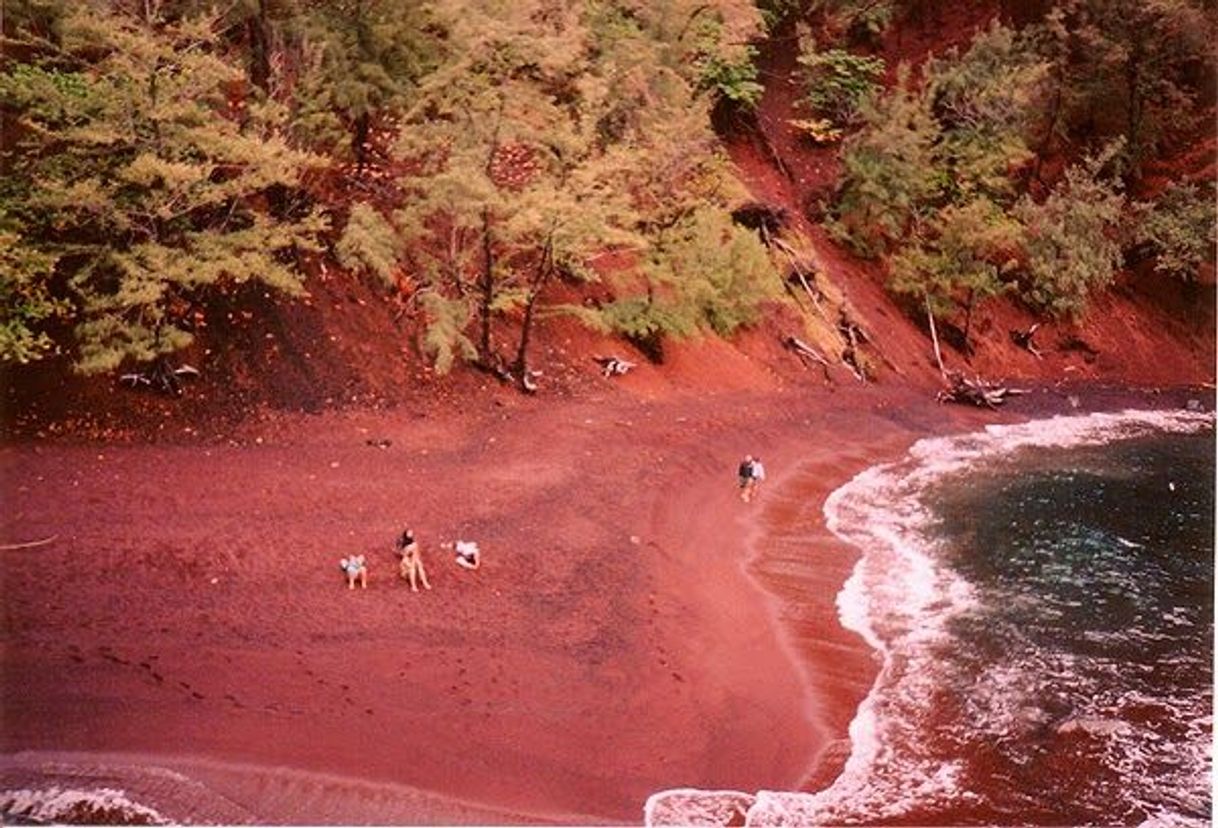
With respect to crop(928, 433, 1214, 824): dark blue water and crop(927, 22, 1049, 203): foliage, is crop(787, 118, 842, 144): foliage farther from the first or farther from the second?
crop(928, 433, 1214, 824): dark blue water

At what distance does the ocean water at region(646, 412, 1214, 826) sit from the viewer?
12.7 meters

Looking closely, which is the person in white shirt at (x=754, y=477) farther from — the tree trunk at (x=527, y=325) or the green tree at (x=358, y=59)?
the green tree at (x=358, y=59)

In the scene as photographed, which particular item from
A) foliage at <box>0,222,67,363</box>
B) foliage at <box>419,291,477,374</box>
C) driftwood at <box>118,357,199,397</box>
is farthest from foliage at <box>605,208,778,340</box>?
foliage at <box>0,222,67,363</box>

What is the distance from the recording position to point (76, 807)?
10.6m

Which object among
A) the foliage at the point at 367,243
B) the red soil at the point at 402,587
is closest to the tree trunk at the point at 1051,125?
the red soil at the point at 402,587

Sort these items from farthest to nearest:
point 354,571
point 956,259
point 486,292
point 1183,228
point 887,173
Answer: point 1183,228 → point 887,173 → point 956,259 → point 486,292 → point 354,571

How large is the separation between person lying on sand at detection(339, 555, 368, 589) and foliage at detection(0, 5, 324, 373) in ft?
23.2

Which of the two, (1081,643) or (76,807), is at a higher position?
(76,807)

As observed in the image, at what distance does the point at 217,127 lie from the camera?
18969 millimetres

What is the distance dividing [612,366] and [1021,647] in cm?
1448

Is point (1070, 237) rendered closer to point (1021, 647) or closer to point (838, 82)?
point (838, 82)

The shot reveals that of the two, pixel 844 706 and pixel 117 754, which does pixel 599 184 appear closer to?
pixel 844 706

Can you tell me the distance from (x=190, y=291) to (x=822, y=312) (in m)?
23.0

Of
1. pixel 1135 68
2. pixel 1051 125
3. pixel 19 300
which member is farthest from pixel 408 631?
pixel 1135 68
